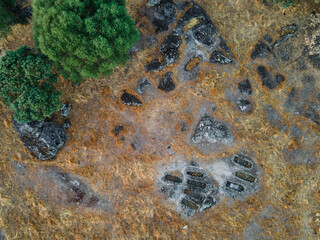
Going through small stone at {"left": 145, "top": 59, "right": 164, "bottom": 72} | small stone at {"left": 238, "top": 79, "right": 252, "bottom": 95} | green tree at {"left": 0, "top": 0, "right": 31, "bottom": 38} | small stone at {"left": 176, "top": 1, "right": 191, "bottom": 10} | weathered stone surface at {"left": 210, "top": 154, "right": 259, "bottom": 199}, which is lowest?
weathered stone surface at {"left": 210, "top": 154, "right": 259, "bottom": 199}

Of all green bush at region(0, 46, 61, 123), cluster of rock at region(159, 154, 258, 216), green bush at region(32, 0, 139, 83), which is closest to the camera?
green bush at region(32, 0, 139, 83)

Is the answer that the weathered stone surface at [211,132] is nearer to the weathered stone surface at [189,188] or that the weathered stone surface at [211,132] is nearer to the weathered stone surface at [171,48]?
the weathered stone surface at [189,188]

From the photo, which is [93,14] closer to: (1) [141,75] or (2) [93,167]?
(1) [141,75]

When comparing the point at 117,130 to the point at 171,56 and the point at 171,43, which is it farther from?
the point at 171,43

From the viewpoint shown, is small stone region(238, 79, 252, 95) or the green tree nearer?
the green tree

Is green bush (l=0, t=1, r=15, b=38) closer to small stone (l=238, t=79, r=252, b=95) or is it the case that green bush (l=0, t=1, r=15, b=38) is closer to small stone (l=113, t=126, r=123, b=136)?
small stone (l=113, t=126, r=123, b=136)

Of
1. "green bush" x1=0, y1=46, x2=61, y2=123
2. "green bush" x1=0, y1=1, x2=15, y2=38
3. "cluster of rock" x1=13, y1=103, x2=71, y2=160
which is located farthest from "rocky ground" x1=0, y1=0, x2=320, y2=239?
"green bush" x1=0, y1=46, x2=61, y2=123
